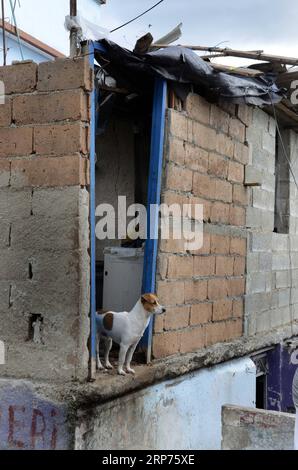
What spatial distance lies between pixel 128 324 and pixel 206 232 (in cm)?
154

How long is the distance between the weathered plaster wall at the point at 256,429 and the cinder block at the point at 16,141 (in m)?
2.57

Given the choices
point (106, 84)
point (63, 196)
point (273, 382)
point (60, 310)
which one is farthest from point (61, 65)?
point (273, 382)

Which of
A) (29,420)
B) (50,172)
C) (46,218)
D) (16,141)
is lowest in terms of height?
(29,420)

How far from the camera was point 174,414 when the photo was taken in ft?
15.3

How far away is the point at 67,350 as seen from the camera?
3.89m

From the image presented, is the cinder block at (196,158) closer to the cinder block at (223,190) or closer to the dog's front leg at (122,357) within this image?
the cinder block at (223,190)

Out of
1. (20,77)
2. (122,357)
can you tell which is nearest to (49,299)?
(122,357)

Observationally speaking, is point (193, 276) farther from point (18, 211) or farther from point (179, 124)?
point (18, 211)

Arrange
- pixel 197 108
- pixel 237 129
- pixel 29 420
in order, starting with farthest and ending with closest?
pixel 237 129 < pixel 197 108 < pixel 29 420

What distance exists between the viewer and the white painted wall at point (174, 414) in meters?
3.89

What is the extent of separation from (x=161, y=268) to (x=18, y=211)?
3.92 ft

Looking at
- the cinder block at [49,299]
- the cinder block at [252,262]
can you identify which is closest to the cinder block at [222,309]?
the cinder block at [252,262]

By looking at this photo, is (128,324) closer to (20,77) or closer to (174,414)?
(174,414)

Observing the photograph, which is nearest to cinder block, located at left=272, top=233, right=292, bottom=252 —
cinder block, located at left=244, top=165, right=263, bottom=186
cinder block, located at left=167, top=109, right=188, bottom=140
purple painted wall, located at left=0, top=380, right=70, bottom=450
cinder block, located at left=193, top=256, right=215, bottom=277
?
cinder block, located at left=244, top=165, right=263, bottom=186
